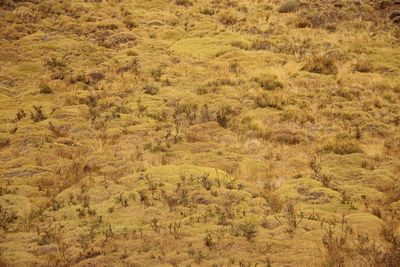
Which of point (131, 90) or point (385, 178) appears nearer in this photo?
point (385, 178)

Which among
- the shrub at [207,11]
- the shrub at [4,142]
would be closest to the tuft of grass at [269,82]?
the shrub at [4,142]

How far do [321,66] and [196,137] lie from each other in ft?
27.7

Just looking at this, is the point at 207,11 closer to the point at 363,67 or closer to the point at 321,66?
the point at 321,66

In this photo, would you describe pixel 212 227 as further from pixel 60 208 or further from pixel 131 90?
pixel 131 90

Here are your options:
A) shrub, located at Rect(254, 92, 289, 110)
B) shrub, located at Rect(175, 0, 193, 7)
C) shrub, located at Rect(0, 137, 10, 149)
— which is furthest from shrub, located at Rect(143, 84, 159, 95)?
shrub, located at Rect(175, 0, 193, 7)

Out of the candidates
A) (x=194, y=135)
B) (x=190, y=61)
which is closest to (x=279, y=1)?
(x=190, y=61)

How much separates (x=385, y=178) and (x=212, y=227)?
195 inches

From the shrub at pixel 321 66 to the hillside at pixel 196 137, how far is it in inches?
4.4

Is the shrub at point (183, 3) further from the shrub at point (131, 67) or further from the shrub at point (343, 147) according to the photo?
the shrub at point (343, 147)

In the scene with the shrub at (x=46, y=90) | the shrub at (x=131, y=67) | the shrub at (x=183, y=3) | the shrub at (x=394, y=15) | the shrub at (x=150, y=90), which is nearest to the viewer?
the shrub at (x=46, y=90)

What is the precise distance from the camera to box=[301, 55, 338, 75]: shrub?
67.2 ft

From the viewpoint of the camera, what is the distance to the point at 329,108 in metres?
17.1

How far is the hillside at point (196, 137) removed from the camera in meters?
9.40

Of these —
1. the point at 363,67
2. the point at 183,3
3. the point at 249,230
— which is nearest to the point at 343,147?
the point at 249,230
